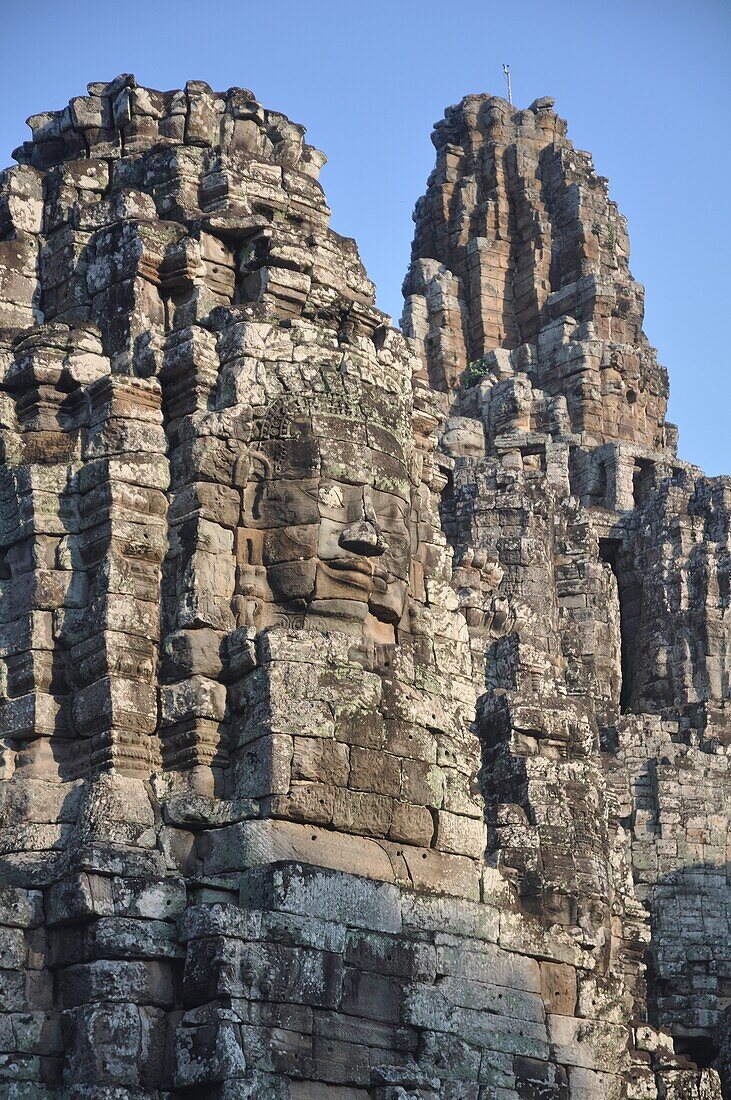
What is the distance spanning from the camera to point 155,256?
70.9ft

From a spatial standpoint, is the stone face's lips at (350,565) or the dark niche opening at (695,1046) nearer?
the stone face's lips at (350,565)

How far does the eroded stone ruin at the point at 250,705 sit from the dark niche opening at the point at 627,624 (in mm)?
17507

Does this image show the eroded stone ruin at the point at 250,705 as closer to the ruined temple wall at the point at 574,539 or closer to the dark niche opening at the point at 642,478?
Answer: the ruined temple wall at the point at 574,539

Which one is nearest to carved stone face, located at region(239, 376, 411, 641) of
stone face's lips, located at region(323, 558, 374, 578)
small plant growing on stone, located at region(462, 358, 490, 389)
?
stone face's lips, located at region(323, 558, 374, 578)

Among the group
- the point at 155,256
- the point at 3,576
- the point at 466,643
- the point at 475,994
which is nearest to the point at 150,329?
the point at 155,256

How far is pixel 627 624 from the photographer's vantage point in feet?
147

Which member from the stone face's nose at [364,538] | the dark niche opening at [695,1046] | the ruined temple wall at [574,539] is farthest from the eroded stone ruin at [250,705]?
the dark niche opening at [695,1046]

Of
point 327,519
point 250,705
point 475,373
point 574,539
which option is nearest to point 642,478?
point 475,373

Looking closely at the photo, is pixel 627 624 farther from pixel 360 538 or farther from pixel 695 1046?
pixel 360 538

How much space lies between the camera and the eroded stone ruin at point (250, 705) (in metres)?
18.1

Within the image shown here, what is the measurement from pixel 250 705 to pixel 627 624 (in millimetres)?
26056

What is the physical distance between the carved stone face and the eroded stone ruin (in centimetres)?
3

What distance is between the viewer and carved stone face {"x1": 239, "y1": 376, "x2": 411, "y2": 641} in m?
20.1

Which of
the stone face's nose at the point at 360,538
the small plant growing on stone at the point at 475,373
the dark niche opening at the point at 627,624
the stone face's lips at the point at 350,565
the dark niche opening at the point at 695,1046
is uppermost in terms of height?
the small plant growing on stone at the point at 475,373
